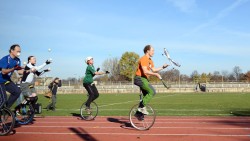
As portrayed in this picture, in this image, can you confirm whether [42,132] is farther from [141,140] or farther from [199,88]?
[199,88]

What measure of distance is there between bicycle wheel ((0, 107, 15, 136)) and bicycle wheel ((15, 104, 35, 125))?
1.83m

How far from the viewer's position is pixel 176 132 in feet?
27.6

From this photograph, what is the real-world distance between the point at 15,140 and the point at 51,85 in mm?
11241

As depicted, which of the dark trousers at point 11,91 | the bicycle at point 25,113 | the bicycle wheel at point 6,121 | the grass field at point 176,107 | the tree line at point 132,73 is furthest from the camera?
the tree line at point 132,73

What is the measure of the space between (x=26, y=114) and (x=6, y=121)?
204 centimetres

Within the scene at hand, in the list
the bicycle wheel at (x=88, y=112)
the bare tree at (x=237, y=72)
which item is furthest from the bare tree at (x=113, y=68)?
the bicycle wheel at (x=88, y=112)

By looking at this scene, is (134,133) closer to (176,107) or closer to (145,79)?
(145,79)

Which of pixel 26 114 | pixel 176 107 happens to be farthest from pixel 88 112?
pixel 176 107

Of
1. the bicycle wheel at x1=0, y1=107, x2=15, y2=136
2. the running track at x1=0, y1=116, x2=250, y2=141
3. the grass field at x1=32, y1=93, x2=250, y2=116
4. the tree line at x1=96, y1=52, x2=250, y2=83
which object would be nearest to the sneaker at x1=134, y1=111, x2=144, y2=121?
the running track at x1=0, y1=116, x2=250, y2=141

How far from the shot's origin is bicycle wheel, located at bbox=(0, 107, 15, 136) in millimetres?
7991

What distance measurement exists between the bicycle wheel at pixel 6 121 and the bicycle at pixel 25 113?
1.81 meters

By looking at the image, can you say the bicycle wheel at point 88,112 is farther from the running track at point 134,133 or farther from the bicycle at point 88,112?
the running track at point 134,133

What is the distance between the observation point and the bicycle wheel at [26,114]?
10220 millimetres

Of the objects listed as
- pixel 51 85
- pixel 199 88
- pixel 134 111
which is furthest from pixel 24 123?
pixel 199 88
